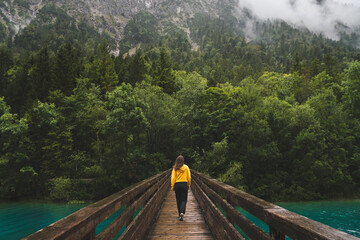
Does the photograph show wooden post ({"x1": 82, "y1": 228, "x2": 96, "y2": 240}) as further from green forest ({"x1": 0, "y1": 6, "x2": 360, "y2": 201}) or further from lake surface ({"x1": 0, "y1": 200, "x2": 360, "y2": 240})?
green forest ({"x1": 0, "y1": 6, "x2": 360, "y2": 201})

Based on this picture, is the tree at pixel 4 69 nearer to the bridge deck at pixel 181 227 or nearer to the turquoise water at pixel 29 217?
the turquoise water at pixel 29 217

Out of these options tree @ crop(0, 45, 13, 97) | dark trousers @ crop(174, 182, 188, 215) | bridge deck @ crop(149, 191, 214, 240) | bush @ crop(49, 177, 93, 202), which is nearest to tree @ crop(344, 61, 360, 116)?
bridge deck @ crop(149, 191, 214, 240)

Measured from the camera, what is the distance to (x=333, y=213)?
80.5 ft

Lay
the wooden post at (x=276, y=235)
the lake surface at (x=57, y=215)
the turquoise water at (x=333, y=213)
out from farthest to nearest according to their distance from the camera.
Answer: the turquoise water at (x=333, y=213), the lake surface at (x=57, y=215), the wooden post at (x=276, y=235)

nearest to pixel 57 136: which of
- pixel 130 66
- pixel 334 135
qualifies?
pixel 130 66

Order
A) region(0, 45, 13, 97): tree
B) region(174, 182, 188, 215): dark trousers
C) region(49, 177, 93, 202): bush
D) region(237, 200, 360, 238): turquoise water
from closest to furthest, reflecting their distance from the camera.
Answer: region(174, 182, 188, 215): dark trousers, region(237, 200, 360, 238): turquoise water, region(49, 177, 93, 202): bush, region(0, 45, 13, 97): tree

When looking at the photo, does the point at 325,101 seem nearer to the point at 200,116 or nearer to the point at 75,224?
the point at 200,116

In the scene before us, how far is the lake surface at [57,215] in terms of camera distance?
1879 centimetres

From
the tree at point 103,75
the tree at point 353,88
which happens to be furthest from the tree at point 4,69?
the tree at point 353,88

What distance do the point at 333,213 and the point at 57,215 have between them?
2940 cm

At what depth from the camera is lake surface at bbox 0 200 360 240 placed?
61.7 feet

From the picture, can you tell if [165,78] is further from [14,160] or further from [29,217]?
[29,217]

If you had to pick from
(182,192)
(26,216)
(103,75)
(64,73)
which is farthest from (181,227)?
(103,75)

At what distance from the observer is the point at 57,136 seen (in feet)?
105
